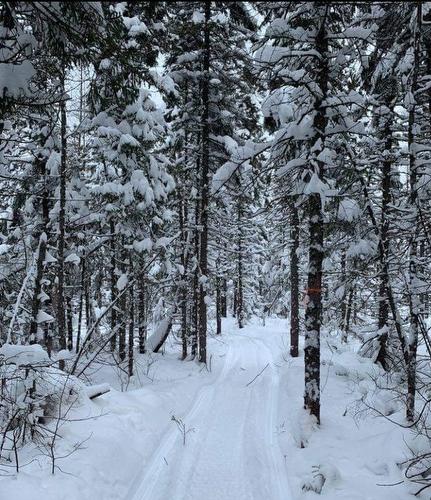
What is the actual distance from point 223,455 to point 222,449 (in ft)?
1.01

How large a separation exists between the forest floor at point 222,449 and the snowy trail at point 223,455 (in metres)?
0.02

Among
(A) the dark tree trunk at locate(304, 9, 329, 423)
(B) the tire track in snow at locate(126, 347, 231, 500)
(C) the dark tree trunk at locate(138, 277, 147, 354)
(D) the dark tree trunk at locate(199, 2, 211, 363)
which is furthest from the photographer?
(C) the dark tree trunk at locate(138, 277, 147, 354)

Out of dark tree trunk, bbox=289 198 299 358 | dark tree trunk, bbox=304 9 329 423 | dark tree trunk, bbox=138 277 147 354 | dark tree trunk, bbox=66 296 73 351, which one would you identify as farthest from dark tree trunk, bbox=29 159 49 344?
dark tree trunk, bbox=289 198 299 358

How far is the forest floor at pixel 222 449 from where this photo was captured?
5.88m

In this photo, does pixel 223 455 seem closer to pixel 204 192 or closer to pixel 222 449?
pixel 222 449

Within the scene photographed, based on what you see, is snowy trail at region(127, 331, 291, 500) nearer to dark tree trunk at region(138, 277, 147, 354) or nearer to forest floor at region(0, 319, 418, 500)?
forest floor at region(0, 319, 418, 500)

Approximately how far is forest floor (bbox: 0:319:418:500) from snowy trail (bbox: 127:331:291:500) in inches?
0.8

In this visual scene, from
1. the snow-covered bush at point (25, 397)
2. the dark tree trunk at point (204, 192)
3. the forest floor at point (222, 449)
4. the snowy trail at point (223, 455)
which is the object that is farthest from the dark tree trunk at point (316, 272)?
the dark tree trunk at point (204, 192)

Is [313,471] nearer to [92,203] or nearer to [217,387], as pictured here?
[217,387]

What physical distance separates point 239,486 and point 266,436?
250cm

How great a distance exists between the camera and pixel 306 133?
8.74m

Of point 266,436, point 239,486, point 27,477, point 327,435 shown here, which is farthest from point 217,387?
point 27,477

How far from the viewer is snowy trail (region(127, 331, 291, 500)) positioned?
6164mm

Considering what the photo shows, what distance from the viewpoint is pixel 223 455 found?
24.8 feet
